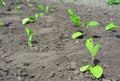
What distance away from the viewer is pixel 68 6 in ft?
16.1

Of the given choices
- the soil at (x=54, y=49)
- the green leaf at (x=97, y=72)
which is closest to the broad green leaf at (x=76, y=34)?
the soil at (x=54, y=49)

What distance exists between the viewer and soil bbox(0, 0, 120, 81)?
2204mm

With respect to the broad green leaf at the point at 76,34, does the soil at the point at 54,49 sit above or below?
below

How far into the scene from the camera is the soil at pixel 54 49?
220 centimetres

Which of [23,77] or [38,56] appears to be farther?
[38,56]

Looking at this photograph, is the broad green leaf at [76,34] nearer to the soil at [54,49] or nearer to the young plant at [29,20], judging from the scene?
the soil at [54,49]

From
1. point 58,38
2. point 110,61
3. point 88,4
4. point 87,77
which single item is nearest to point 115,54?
point 110,61

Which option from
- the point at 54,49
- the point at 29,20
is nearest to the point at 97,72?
the point at 54,49

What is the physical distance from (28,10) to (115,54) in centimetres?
234

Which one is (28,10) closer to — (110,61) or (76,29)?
(76,29)

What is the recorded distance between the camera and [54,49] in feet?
8.98

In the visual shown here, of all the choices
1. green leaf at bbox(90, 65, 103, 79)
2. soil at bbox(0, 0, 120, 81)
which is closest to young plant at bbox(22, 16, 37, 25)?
soil at bbox(0, 0, 120, 81)

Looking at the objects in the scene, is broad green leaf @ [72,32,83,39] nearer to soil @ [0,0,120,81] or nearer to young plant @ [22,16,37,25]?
soil @ [0,0,120,81]

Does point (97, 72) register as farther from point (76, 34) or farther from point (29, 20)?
point (29, 20)
